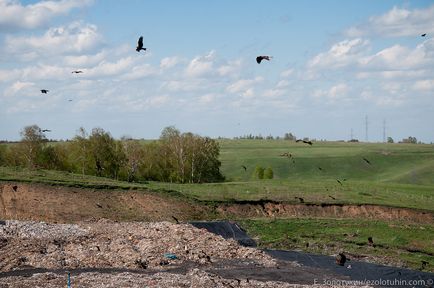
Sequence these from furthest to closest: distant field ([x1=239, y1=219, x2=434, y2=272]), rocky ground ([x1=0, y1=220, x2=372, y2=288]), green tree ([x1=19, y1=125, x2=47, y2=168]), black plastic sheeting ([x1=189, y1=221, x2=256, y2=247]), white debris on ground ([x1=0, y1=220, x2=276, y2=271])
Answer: green tree ([x1=19, y1=125, x2=47, y2=168]) < black plastic sheeting ([x1=189, y1=221, x2=256, y2=247]) < distant field ([x1=239, y1=219, x2=434, y2=272]) < white debris on ground ([x1=0, y1=220, x2=276, y2=271]) < rocky ground ([x1=0, y1=220, x2=372, y2=288])

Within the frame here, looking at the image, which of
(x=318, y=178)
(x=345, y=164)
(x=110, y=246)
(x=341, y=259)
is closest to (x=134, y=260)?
(x=110, y=246)

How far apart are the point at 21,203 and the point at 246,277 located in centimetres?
3102

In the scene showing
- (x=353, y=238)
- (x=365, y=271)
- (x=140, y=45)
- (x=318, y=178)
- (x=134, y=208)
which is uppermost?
(x=140, y=45)

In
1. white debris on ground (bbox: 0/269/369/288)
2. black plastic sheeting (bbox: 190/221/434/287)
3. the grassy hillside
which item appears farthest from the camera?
the grassy hillside

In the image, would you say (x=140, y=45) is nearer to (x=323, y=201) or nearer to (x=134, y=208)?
(x=134, y=208)

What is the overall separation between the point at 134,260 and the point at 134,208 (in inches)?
867

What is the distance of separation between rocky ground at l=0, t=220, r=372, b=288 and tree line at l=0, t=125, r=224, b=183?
45.9 metres

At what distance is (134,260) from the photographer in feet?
139

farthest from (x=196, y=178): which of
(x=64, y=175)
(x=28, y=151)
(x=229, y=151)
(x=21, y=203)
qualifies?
(x=229, y=151)

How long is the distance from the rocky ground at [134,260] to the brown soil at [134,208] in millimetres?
6439

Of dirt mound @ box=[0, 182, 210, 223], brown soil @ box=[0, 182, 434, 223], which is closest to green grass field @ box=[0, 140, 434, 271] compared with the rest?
brown soil @ box=[0, 182, 434, 223]

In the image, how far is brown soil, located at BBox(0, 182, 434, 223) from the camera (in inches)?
2407

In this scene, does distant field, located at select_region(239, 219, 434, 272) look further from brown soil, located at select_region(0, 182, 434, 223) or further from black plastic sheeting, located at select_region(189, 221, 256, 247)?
brown soil, located at select_region(0, 182, 434, 223)

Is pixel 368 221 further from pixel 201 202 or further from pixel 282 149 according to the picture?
pixel 282 149
